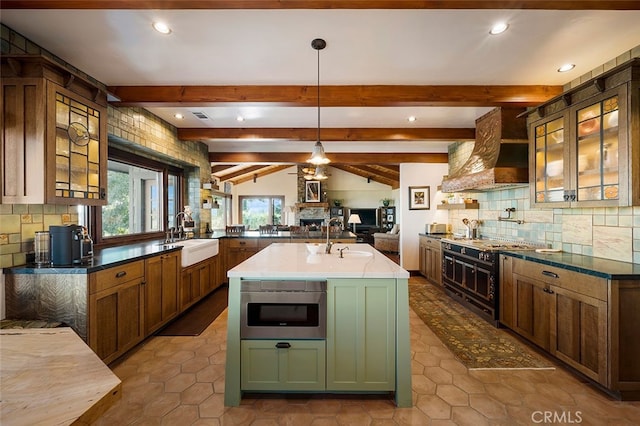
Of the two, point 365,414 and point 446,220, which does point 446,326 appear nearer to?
point 365,414

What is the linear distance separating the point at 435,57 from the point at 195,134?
371cm

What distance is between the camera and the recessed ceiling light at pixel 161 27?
1.95m

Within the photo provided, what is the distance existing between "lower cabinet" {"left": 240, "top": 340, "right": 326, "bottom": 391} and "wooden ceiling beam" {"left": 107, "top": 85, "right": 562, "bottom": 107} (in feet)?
7.63

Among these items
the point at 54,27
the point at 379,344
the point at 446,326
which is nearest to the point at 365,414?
the point at 379,344

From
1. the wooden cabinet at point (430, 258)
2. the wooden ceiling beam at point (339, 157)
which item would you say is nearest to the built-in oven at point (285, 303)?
the wooden cabinet at point (430, 258)

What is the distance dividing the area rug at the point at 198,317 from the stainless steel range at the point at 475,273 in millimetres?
3352

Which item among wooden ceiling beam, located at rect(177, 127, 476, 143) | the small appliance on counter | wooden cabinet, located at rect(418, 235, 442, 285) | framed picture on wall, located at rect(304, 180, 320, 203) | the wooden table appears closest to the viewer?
the wooden table

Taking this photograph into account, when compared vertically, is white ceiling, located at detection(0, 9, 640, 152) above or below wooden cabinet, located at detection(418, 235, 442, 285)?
above

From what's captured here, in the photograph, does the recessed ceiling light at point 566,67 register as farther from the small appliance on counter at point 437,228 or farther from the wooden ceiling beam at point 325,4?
the small appliance on counter at point 437,228

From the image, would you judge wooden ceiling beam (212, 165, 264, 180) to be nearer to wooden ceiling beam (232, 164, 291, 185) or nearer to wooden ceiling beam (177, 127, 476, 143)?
wooden ceiling beam (232, 164, 291, 185)

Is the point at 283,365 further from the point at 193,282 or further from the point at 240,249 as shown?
the point at 240,249

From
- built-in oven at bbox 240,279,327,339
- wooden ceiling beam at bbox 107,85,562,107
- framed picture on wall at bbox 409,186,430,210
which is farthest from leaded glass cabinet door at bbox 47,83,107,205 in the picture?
framed picture on wall at bbox 409,186,430,210

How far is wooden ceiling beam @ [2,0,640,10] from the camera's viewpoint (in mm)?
1650

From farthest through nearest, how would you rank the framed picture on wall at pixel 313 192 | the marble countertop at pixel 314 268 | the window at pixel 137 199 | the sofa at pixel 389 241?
the framed picture on wall at pixel 313 192
the sofa at pixel 389 241
the window at pixel 137 199
the marble countertop at pixel 314 268
